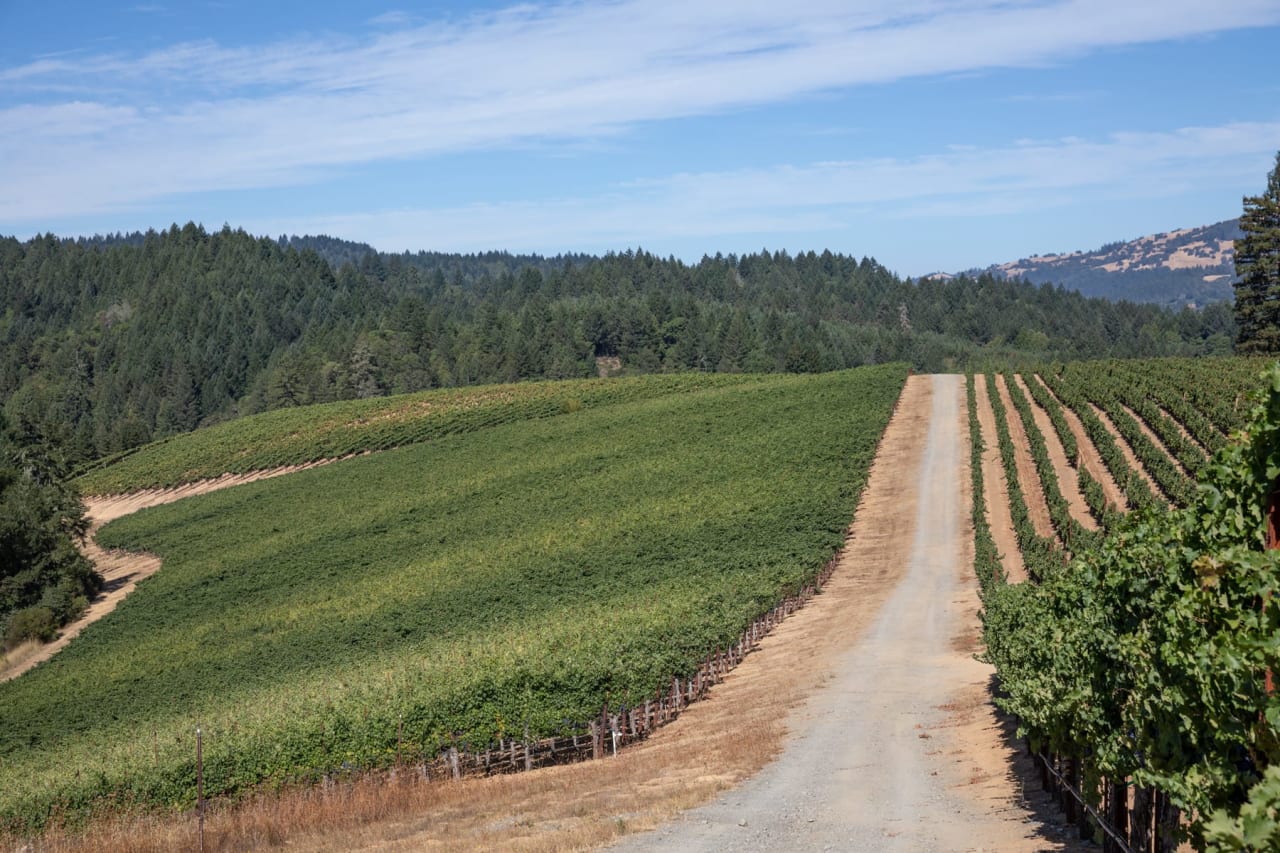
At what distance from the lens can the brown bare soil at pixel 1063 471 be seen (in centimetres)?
6047

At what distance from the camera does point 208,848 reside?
20.3 meters

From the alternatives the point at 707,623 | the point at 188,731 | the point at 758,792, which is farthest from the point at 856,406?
the point at 758,792

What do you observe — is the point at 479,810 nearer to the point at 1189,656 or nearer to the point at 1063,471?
the point at 1189,656

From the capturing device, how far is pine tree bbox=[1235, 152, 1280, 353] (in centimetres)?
9762

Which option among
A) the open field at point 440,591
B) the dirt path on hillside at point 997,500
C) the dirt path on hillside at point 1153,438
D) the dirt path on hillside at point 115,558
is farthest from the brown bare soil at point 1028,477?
the dirt path on hillside at point 115,558

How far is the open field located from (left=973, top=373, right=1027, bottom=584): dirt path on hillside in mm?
7595

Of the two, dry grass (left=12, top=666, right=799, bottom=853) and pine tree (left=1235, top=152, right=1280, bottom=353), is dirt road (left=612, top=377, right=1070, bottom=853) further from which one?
pine tree (left=1235, top=152, right=1280, bottom=353)

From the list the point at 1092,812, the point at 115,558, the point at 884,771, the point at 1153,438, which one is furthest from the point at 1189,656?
the point at 115,558

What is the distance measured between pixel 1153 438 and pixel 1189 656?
2570 inches

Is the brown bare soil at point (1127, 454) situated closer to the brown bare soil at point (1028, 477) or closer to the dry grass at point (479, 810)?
the brown bare soil at point (1028, 477)

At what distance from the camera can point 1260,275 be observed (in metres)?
99.3

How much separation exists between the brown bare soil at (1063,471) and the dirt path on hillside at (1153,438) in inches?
189

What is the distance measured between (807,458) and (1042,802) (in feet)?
194

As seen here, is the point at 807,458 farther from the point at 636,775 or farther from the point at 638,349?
the point at 638,349
